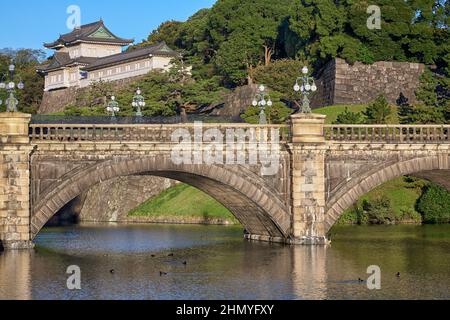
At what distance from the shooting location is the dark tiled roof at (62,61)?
155 meters

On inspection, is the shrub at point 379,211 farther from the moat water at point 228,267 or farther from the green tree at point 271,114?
the green tree at point 271,114

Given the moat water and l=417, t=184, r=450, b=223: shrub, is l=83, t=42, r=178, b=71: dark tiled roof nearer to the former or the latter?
l=417, t=184, r=450, b=223: shrub

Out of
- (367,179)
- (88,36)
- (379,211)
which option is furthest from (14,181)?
(88,36)

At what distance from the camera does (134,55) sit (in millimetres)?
143000

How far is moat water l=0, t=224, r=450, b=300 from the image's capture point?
43781 mm

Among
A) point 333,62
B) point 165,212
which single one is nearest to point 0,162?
point 165,212

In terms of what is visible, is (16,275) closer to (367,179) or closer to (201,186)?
(201,186)

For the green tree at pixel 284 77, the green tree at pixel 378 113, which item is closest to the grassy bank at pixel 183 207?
the green tree at pixel 378 113

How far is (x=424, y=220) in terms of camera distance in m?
85.1

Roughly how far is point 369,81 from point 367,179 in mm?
52122

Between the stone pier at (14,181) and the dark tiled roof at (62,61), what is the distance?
98771mm

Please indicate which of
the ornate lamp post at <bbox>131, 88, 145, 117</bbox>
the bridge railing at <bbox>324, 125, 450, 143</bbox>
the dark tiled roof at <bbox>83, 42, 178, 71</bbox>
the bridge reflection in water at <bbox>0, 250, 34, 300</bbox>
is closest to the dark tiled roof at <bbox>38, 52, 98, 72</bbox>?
the dark tiled roof at <bbox>83, 42, 178, 71</bbox>
